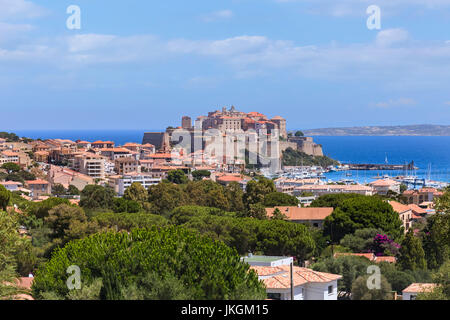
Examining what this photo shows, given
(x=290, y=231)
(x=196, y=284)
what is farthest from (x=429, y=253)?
(x=196, y=284)

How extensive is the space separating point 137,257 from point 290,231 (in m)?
9.67

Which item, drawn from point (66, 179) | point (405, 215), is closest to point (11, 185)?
point (66, 179)

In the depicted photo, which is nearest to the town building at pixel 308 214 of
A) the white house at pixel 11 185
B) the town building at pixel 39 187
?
the white house at pixel 11 185

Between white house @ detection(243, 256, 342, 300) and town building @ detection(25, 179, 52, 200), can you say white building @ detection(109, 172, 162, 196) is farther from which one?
white house @ detection(243, 256, 342, 300)

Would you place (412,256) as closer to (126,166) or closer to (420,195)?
(420,195)

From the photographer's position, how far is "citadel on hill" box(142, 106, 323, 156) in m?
87.4

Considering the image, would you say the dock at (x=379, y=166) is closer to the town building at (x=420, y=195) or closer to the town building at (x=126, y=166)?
the town building at (x=126, y=166)

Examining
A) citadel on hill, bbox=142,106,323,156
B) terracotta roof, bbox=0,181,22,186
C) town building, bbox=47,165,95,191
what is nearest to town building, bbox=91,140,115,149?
citadel on hill, bbox=142,106,323,156

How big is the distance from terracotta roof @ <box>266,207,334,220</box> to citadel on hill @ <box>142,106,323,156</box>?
56.4m

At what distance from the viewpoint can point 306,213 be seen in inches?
1015

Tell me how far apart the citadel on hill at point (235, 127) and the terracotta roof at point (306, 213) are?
56428 mm

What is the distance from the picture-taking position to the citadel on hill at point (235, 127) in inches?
3440
